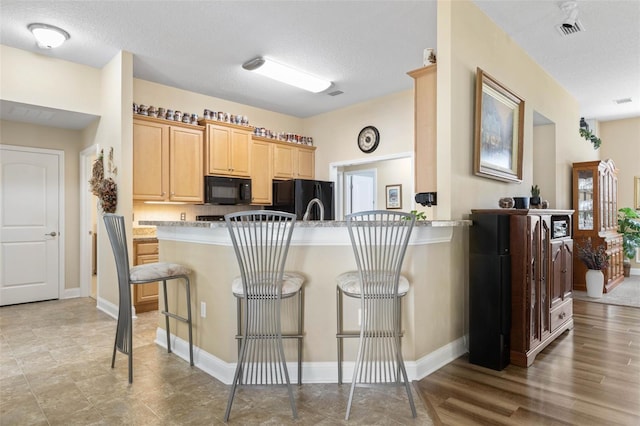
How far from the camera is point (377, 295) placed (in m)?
2.17

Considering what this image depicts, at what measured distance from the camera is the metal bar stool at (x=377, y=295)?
6.93ft

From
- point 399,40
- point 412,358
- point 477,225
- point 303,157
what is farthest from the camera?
point 303,157

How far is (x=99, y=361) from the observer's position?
2.89 m

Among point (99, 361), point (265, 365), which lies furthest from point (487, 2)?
point (99, 361)

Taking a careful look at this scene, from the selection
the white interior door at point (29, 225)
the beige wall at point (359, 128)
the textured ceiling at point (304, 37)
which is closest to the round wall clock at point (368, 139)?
the beige wall at point (359, 128)

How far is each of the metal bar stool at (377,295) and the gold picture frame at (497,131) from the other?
4.44ft

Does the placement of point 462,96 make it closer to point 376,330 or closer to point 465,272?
point 465,272

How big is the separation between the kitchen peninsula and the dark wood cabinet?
429 millimetres

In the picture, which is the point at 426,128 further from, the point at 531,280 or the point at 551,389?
the point at 551,389

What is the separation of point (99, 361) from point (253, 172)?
343 centimetres

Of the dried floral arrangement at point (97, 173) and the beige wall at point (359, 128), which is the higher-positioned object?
the beige wall at point (359, 128)

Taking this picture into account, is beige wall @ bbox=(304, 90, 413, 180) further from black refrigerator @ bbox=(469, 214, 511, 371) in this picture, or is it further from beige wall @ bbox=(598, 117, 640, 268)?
beige wall @ bbox=(598, 117, 640, 268)

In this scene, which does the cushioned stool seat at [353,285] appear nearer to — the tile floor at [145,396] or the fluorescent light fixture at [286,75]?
the tile floor at [145,396]

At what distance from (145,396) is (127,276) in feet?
2.54
